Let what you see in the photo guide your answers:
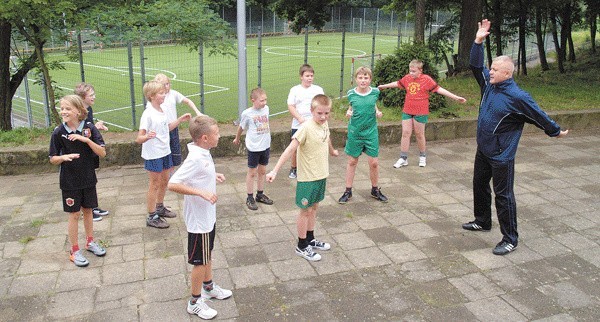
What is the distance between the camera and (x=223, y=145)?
27.7 feet

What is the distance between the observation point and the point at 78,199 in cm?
480

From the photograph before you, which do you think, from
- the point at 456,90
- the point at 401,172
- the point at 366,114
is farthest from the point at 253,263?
the point at 456,90

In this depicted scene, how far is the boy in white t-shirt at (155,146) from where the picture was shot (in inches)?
209

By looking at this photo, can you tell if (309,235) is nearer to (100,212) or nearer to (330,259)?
(330,259)

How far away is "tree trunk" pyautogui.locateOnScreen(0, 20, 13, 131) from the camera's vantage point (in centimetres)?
982

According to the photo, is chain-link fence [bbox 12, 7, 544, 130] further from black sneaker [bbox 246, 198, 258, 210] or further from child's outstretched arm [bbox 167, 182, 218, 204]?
child's outstretched arm [bbox 167, 182, 218, 204]

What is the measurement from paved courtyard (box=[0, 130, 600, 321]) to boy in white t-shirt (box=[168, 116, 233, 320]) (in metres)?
0.32

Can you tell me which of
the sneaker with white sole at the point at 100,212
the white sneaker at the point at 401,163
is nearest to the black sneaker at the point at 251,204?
the sneaker with white sole at the point at 100,212

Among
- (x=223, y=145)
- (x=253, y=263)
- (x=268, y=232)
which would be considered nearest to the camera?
(x=253, y=263)

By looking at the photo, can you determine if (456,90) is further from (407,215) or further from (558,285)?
(558,285)

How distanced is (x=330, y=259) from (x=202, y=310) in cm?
148

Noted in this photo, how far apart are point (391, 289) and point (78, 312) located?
2.58 meters

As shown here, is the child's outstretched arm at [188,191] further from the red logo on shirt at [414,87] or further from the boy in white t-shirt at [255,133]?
the red logo on shirt at [414,87]

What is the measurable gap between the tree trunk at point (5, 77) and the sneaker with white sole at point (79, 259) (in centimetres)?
621
